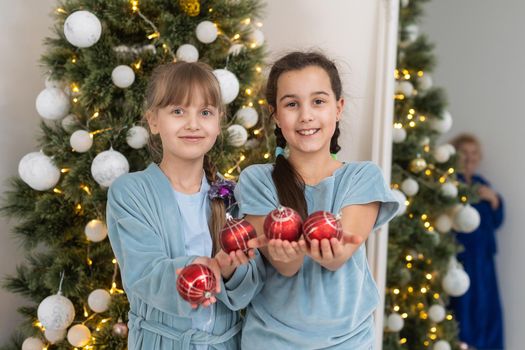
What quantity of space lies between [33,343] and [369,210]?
1.44 metres

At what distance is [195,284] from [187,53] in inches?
42.3

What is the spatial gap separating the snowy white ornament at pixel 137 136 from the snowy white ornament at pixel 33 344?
32.1 inches

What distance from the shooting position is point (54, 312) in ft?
6.70

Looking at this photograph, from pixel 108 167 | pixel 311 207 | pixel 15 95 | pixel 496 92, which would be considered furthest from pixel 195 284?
pixel 496 92

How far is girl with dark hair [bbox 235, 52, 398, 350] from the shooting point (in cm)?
133

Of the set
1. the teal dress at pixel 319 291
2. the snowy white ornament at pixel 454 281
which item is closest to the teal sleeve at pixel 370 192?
the teal dress at pixel 319 291

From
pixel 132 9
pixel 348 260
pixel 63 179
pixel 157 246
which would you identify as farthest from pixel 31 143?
pixel 348 260

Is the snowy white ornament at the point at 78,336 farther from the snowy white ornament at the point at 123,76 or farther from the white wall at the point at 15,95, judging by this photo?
the snowy white ornament at the point at 123,76

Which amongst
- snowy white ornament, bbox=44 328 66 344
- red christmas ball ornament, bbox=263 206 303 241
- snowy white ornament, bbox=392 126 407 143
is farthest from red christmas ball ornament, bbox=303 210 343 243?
snowy white ornament, bbox=392 126 407 143

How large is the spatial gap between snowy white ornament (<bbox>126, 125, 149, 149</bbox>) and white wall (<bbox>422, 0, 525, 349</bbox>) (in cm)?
264

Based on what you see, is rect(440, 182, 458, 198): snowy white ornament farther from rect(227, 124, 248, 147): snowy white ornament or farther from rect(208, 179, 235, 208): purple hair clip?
rect(208, 179, 235, 208): purple hair clip

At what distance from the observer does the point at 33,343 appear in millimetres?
2209

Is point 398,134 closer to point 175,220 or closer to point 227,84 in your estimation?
point 227,84

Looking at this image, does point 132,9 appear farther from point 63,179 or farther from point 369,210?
point 369,210
